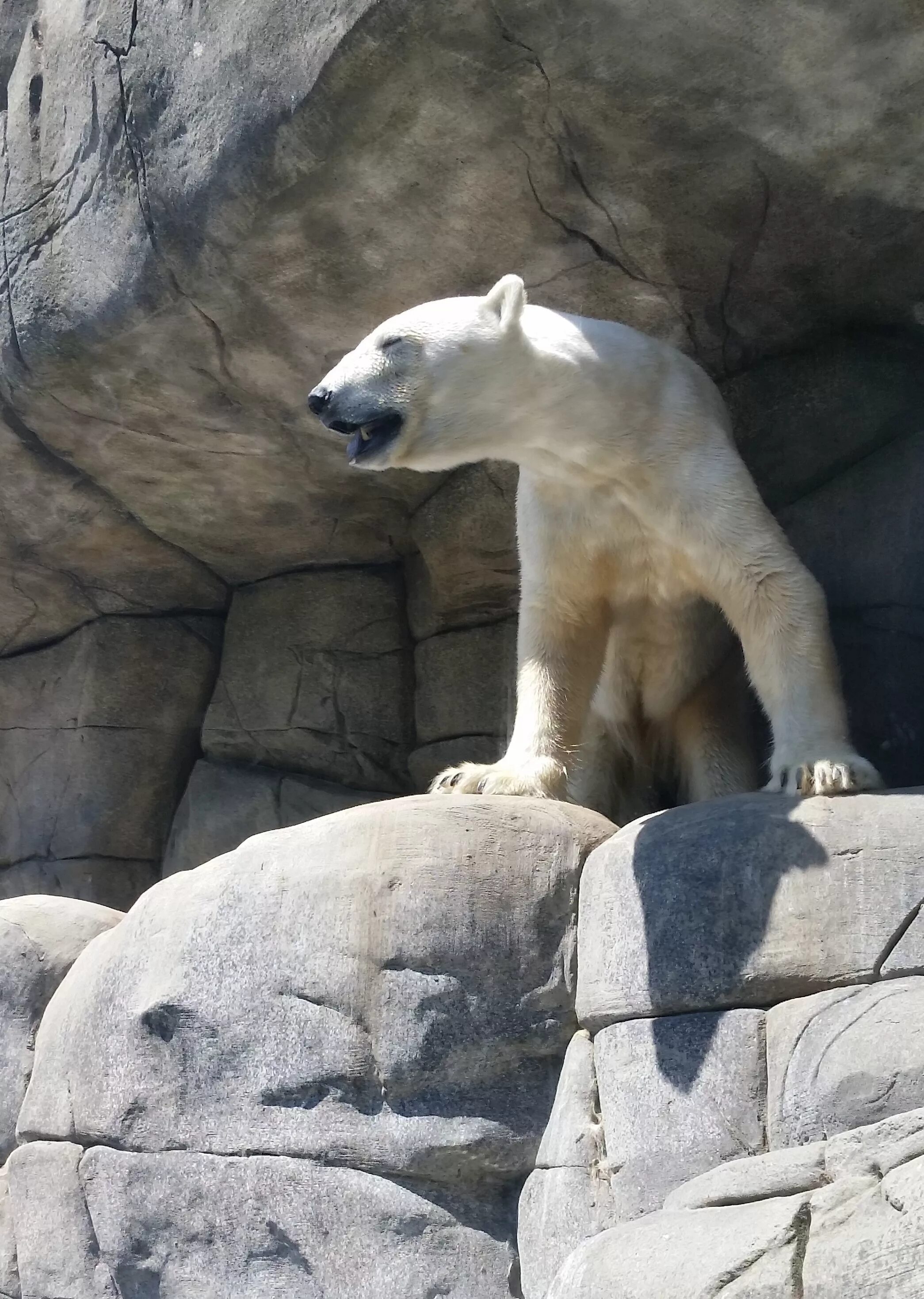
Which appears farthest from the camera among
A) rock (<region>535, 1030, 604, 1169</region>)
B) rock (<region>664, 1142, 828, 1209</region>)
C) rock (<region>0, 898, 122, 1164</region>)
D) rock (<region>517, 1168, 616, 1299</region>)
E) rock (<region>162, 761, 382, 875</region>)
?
rock (<region>162, 761, 382, 875</region>)

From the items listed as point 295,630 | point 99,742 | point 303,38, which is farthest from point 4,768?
point 303,38

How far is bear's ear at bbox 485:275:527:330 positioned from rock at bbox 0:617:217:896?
3.30 meters

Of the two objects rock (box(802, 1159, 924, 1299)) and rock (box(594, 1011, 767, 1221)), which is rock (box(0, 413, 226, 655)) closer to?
rock (box(594, 1011, 767, 1221))

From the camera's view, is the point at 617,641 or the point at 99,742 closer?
the point at 617,641

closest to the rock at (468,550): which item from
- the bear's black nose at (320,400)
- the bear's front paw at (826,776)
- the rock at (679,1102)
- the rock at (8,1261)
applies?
the bear's black nose at (320,400)

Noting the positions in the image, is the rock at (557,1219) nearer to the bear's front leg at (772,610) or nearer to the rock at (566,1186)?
the rock at (566,1186)

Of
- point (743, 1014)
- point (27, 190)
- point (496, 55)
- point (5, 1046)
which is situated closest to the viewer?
point (743, 1014)

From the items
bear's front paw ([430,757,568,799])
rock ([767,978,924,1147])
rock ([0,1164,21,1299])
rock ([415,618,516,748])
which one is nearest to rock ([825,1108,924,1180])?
rock ([767,978,924,1147])

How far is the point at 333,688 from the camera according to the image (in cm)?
684

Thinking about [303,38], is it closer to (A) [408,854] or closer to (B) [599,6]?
(B) [599,6]

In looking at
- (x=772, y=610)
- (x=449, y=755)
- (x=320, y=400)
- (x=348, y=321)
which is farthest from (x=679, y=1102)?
(x=449, y=755)

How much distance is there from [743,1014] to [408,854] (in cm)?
94

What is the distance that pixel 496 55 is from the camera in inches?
163

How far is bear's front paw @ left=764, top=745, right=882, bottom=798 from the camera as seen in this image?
3781mm
